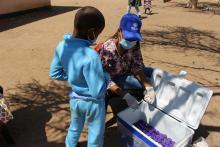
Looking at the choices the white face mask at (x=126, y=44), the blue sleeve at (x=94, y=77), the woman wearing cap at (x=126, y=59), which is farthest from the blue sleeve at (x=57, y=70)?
the white face mask at (x=126, y=44)

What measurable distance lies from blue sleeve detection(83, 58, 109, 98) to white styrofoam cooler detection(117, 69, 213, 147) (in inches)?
28.6

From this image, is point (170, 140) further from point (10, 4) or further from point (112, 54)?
point (10, 4)

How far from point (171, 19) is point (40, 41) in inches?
194

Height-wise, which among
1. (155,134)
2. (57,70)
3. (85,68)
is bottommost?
(155,134)

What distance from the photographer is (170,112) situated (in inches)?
127

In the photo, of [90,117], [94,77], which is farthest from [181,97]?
[94,77]

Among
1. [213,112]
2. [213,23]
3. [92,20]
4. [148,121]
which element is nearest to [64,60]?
[92,20]

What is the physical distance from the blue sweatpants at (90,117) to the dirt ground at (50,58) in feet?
2.02

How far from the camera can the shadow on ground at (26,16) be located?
916cm

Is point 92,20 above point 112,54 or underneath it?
above

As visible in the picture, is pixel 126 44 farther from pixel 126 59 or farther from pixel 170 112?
pixel 170 112

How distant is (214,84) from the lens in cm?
455

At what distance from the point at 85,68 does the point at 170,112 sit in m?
1.46

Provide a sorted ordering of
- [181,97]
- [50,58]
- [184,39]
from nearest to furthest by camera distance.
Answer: [181,97]
[50,58]
[184,39]
